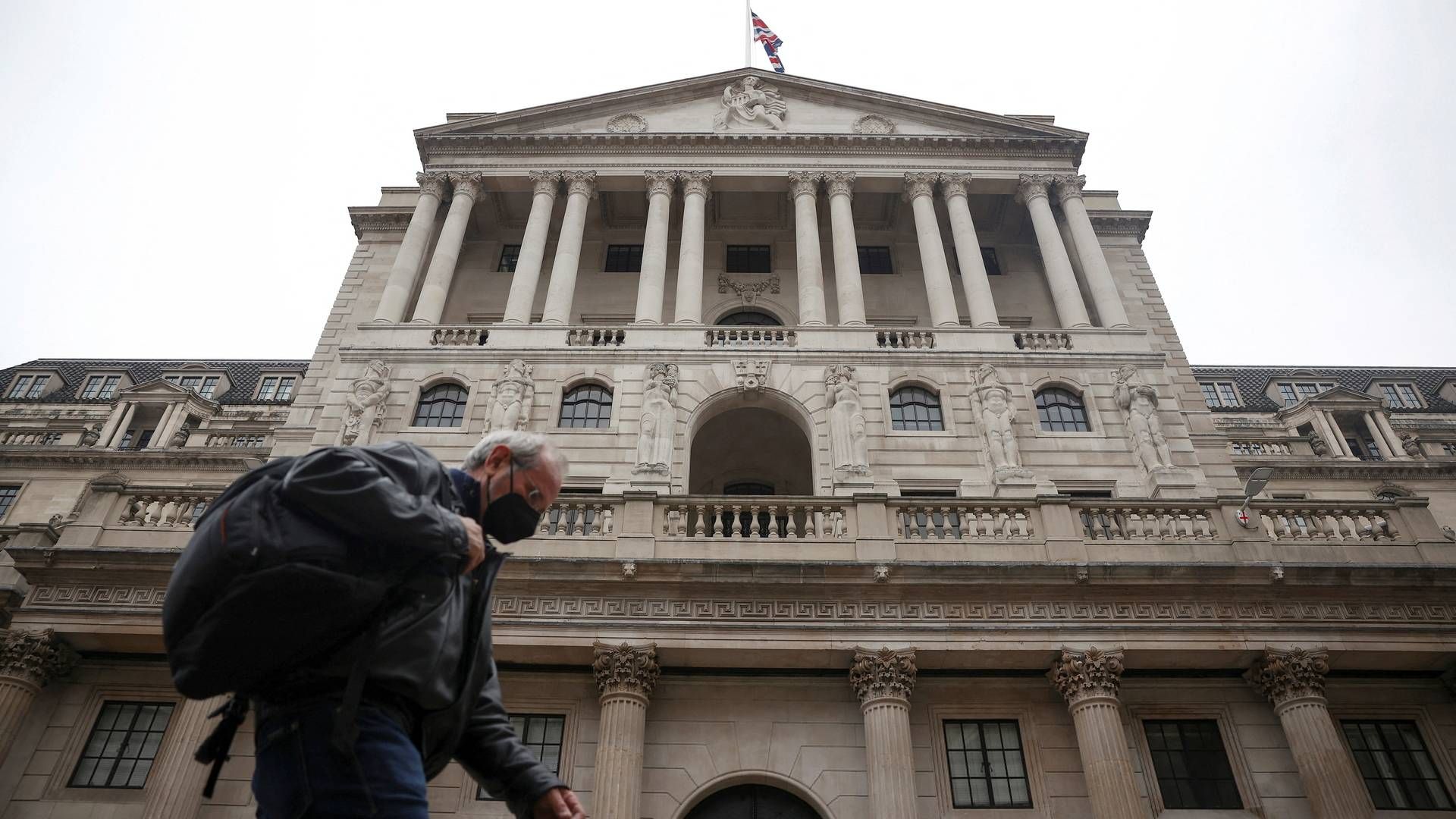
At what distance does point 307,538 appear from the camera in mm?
3271

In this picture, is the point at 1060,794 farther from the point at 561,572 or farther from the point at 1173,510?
the point at 561,572

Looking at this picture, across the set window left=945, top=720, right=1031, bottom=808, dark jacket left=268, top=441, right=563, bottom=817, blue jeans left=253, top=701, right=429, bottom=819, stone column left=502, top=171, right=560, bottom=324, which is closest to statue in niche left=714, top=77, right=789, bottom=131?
stone column left=502, top=171, right=560, bottom=324

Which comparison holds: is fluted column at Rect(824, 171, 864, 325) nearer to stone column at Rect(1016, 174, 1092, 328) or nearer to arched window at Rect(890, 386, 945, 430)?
arched window at Rect(890, 386, 945, 430)

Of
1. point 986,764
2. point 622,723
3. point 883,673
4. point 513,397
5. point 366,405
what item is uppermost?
point 513,397

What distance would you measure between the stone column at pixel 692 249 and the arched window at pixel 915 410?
20.5ft

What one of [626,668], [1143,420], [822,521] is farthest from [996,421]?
[626,668]

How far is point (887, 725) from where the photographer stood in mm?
16062

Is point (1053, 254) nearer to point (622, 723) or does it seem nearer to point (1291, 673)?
point (1291, 673)

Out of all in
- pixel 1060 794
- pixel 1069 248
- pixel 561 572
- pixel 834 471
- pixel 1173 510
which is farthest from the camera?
pixel 1069 248

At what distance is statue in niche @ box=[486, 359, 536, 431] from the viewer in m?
22.9

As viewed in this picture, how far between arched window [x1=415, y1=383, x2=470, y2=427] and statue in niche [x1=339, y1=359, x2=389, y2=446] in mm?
987

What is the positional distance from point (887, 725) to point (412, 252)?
68.5ft

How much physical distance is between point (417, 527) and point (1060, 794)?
16.4m

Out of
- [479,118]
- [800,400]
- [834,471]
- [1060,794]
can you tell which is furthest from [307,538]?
[479,118]
